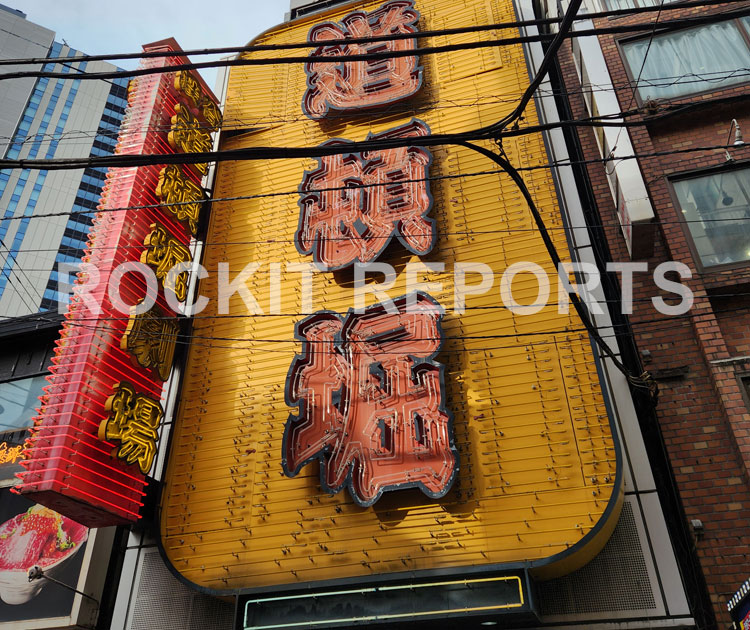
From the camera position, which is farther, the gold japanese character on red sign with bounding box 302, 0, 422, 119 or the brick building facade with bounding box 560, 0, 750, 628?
the gold japanese character on red sign with bounding box 302, 0, 422, 119

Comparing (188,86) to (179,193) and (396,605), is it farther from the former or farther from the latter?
(396,605)

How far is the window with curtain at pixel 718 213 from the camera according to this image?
385 inches

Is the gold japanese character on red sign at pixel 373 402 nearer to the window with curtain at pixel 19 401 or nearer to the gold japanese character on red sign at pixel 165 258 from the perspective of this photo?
the gold japanese character on red sign at pixel 165 258

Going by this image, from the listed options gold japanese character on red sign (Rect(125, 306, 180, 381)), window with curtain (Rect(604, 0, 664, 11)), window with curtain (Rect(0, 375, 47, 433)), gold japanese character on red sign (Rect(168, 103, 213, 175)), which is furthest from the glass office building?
window with curtain (Rect(604, 0, 664, 11))

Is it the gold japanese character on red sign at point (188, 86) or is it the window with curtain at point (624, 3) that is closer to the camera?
the window with curtain at point (624, 3)

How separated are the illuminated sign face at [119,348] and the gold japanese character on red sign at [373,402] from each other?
244 cm

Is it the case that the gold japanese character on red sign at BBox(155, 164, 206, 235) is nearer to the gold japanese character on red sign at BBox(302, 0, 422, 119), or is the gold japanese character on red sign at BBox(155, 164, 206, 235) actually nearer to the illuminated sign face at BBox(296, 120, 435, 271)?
the illuminated sign face at BBox(296, 120, 435, 271)

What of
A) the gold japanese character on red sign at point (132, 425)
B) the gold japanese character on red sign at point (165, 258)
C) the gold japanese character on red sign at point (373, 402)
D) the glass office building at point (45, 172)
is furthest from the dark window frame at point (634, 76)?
the glass office building at point (45, 172)

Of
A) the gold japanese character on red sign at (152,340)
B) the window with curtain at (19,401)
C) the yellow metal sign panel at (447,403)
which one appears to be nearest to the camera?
the yellow metal sign panel at (447,403)

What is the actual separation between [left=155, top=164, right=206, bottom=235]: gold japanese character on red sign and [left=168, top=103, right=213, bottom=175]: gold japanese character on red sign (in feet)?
1.90

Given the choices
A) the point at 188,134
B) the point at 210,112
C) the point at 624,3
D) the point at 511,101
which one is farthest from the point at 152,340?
the point at 624,3

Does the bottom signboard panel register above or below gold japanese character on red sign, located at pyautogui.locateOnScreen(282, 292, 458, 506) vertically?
below

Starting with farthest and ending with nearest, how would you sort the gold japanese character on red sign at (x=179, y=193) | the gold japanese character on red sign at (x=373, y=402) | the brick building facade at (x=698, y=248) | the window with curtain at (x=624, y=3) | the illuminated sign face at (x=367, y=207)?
the window with curtain at (x=624, y=3) < the gold japanese character on red sign at (x=179, y=193) < the illuminated sign face at (x=367, y=207) < the gold japanese character on red sign at (x=373, y=402) < the brick building facade at (x=698, y=248)

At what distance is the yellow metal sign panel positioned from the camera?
28.8 feet
